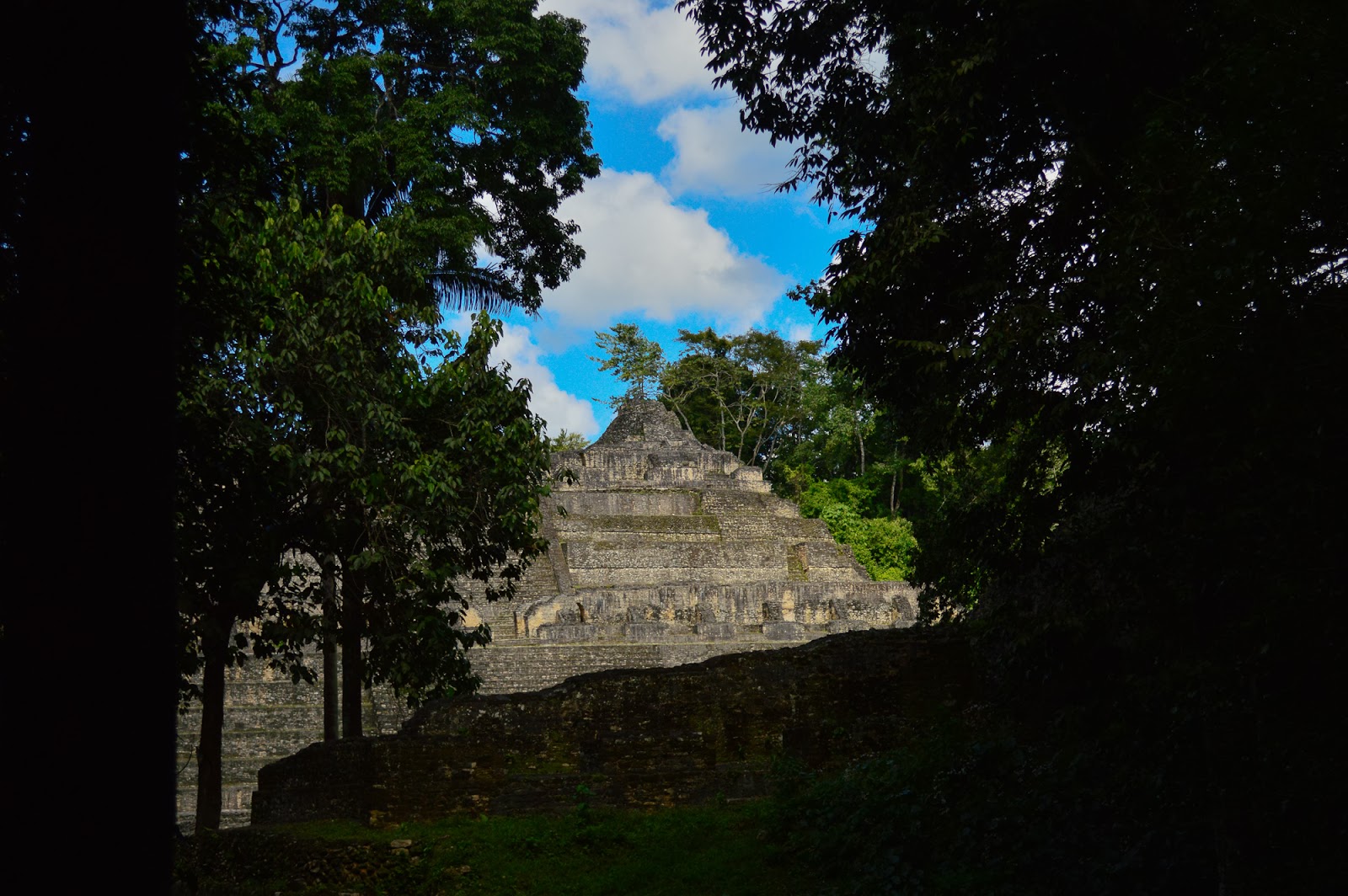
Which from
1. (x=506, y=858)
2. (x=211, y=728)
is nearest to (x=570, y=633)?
(x=211, y=728)

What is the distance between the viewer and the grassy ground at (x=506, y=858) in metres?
7.98

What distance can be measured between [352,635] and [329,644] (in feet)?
1.76

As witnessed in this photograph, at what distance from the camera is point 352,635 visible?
11680mm

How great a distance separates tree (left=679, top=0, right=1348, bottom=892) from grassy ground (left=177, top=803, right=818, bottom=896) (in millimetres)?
2498

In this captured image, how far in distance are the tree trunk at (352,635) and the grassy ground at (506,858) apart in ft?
8.85

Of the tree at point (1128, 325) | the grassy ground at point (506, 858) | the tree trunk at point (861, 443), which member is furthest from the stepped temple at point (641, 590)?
the tree trunk at point (861, 443)

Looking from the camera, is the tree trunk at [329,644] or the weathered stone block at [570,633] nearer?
the tree trunk at [329,644]

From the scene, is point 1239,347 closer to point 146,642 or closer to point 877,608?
point 146,642

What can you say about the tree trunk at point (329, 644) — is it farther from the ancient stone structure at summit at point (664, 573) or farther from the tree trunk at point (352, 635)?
the ancient stone structure at summit at point (664, 573)

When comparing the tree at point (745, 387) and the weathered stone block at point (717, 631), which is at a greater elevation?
the tree at point (745, 387)

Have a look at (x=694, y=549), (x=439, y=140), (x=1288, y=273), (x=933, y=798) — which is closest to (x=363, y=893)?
(x=933, y=798)

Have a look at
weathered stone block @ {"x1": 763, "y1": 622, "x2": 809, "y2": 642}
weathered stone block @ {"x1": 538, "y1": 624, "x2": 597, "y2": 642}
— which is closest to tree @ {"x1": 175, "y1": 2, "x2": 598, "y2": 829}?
weathered stone block @ {"x1": 538, "y1": 624, "x2": 597, "y2": 642}

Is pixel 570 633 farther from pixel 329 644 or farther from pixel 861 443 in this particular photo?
pixel 861 443

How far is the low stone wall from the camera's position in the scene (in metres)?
9.39
